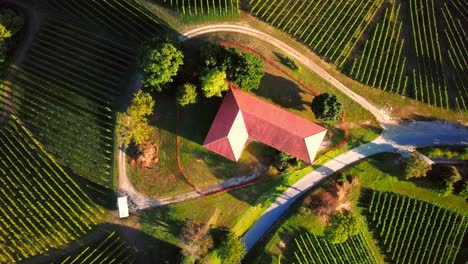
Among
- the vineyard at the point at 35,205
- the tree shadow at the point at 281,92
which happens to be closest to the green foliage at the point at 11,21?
the vineyard at the point at 35,205

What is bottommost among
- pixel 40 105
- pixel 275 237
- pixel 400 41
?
pixel 275 237

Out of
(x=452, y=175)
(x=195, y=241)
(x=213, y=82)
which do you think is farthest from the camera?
(x=452, y=175)

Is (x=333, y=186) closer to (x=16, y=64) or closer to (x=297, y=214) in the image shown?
(x=297, y=214)

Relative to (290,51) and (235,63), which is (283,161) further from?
(290,51)

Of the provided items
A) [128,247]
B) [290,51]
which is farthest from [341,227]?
[128,247]

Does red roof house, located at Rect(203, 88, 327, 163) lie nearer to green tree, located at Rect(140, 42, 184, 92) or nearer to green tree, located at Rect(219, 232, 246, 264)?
green tree, located at Rect(140, 42, 184, 92)

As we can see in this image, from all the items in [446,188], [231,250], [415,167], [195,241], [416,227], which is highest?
[415,167]

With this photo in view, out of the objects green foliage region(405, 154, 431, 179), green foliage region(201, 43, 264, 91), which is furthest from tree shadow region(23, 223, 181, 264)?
green foliage region(405, 154, 431, 179)

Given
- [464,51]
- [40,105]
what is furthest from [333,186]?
[40,105]
